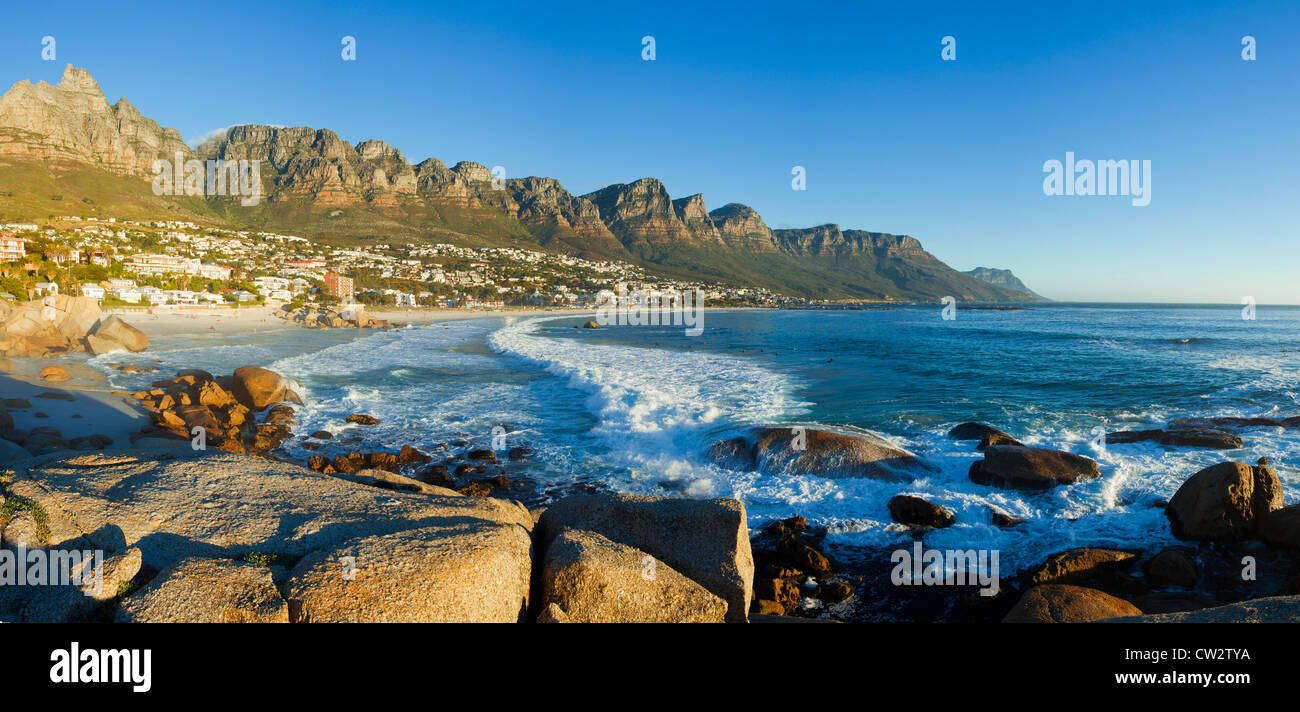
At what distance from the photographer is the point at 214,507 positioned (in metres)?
6.72

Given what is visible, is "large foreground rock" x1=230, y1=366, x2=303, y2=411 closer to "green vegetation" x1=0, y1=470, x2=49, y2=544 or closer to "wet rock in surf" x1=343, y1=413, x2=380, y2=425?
"wet rock in surf" x1=343, y1=413, x2=380, y2=425

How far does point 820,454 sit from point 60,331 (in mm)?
45384

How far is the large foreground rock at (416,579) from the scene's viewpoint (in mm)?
4641

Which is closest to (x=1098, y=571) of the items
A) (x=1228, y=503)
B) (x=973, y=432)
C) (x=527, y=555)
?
(x=1228, y=503)

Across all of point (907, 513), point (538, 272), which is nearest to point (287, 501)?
point (907, 513)

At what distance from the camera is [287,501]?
7180mm

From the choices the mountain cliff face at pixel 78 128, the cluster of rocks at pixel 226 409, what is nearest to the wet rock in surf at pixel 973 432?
the cluster of rocks at pixel 226 409

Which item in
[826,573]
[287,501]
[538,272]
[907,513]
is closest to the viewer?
[287,501]

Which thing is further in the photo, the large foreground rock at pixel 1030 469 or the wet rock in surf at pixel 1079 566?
the large foreground rock at pixel 1030 469

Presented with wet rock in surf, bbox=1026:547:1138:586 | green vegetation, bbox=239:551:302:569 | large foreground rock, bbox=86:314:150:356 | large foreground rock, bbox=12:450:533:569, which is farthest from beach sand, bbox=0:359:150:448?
wet rock in surf, bbox=1026:547:1138:586

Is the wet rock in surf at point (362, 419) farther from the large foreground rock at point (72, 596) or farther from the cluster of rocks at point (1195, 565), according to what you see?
the cluster of rocks at point (1195, 565)

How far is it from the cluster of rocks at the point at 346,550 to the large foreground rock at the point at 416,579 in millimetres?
14
